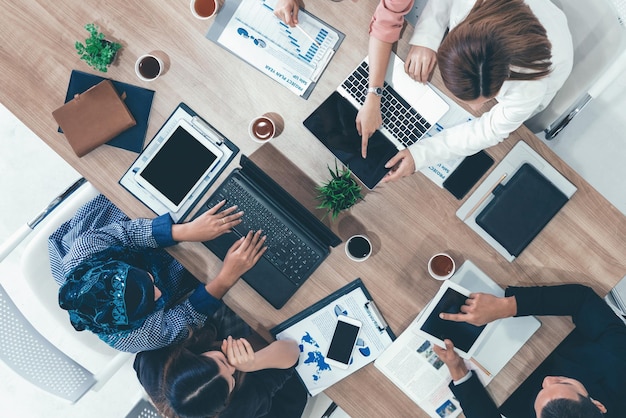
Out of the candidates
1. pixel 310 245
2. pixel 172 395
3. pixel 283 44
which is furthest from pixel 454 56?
pixel 172 395

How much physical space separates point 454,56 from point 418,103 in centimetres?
31

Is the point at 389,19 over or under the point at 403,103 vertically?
over

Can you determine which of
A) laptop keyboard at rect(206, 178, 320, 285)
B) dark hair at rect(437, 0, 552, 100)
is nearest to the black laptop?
laptop keyboard at rect(206, 178, 320, 285)

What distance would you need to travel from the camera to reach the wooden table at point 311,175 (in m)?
1.55

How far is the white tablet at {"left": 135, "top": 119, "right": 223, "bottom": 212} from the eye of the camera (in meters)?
1.60

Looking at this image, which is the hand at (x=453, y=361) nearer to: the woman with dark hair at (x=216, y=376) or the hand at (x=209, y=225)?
the woman with dark hair at (x=216, y=376)

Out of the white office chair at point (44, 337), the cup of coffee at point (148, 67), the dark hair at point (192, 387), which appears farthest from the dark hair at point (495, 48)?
the white office chair at point (44, 337)

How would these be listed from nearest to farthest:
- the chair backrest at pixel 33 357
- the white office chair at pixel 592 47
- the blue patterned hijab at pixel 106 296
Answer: the white office chair at pixel 592 47, the blue patterned hijab at pixel 106 296, the chair backrest at pixel 33 357

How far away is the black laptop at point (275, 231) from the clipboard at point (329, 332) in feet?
0.35

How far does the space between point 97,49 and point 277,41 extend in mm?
611

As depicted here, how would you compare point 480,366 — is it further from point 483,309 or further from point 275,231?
point 275,231

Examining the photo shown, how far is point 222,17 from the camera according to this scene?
63.6 inches

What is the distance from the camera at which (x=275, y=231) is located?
1586 millimetres

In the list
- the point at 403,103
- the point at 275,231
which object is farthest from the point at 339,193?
the point at 403,103
